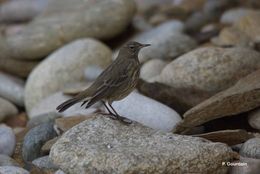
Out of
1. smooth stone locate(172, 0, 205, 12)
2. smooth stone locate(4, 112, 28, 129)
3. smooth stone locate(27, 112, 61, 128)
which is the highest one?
smooth stone locate(27, 112, 61, 128)

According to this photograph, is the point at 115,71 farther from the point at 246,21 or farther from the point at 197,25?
the point at 197,25

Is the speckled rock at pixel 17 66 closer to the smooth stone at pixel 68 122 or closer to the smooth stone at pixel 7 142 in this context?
the smooth stone at pixel 68 122

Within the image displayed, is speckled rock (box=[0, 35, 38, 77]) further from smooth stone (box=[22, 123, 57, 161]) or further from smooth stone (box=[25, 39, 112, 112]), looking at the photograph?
smooth stone (box=[22, 123, 57, 161])

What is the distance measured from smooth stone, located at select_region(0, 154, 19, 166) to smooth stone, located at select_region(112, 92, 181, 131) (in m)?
1.36

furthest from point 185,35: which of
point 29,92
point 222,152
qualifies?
point 222,152

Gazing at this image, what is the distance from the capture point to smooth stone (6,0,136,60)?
1166 cm

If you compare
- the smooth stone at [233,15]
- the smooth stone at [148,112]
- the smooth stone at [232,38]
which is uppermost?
the smooth stone at [148,112]

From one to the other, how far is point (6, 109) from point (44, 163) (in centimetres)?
275

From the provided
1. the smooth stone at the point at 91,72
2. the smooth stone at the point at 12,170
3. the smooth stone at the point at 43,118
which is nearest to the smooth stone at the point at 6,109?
the smooth stone at the point at 43,118

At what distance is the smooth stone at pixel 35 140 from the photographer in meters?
7.86

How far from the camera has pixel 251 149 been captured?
6.86 m

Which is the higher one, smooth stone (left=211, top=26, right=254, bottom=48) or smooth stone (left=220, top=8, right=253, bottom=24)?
smooth stone (left=211, top=26, right=254, bottom=48)

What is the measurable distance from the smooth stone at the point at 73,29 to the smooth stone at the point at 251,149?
17.1ft

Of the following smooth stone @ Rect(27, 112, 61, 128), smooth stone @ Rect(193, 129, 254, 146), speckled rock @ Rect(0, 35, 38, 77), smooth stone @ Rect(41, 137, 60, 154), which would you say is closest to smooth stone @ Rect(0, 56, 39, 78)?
speckled rock @ Rect(0, 35, 38, 77)
